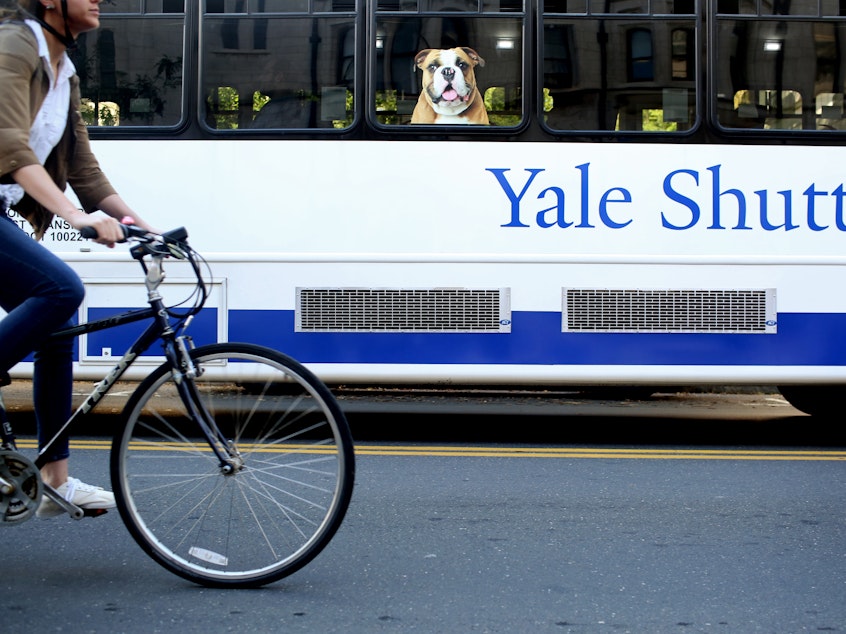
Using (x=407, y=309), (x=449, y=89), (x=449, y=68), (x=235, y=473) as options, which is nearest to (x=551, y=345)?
(x=407, y=309)

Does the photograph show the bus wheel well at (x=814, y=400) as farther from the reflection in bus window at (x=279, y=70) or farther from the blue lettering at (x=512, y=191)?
the reflection in bus window at (x=279, y=70)

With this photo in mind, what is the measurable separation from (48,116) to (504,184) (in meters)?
3.82

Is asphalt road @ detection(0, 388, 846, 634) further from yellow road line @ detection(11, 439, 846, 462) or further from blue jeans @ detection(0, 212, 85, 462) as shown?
blue jeans @ detection(0, 212, 85, 462)

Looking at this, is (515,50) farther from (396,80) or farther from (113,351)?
(113,351)

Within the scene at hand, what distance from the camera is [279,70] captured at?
23.7 feet

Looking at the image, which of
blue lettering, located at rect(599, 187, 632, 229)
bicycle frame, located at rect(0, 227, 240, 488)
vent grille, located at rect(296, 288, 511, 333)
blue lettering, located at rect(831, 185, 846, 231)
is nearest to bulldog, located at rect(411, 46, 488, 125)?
blue lettering, located at rect(599, 187, 632, 229)

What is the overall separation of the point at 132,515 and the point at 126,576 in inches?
13.3

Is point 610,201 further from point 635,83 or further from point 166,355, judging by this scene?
point 166,355

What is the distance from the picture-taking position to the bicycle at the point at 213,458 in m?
3.57

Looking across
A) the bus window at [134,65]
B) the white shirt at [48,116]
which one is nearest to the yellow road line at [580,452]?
the bus window at [134,65]

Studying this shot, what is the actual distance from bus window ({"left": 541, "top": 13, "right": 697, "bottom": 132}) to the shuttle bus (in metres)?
0.01

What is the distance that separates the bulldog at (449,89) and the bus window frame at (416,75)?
0.05 m

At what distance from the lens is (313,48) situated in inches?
285

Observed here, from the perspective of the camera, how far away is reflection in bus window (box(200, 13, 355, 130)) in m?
7.22
